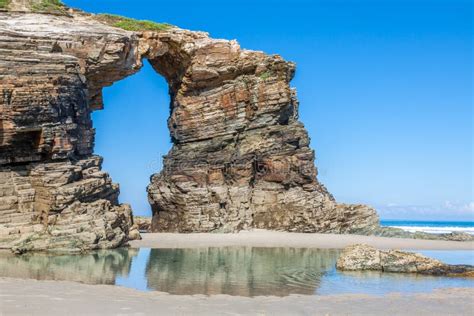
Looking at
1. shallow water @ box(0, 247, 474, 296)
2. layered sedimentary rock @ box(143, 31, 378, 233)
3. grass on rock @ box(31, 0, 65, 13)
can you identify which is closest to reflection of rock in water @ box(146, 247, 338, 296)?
shallow water @ box(0, 247, 474, 296)

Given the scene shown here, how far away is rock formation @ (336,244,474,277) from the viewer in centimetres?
2044

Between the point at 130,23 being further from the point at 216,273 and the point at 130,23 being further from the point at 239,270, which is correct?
the point at 216,273

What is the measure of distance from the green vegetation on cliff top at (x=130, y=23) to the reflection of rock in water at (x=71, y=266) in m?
17.0

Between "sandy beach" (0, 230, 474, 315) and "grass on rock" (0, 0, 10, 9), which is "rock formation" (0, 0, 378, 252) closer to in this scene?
"grass on rock" (0, 0, 10, 9)

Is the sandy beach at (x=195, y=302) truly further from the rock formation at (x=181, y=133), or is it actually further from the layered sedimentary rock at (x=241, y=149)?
the layered sedimentary rock at (x=241, y=149)

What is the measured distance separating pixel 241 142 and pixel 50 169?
593 inches

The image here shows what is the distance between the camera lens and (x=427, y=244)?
34.7m

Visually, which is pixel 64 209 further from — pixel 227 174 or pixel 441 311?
pixel 441 311

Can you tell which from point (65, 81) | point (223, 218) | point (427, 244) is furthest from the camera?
point (223, 218)

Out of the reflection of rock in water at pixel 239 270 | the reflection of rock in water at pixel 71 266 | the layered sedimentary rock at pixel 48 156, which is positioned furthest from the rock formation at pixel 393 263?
the layered sedimentary rock at pixel 48 156

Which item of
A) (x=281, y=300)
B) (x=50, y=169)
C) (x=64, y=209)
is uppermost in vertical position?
(x=50, y=169)

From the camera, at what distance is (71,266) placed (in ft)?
66.8

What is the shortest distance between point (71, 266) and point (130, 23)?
2167 cm

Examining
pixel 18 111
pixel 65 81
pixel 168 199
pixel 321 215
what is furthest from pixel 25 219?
pixel 321 215
